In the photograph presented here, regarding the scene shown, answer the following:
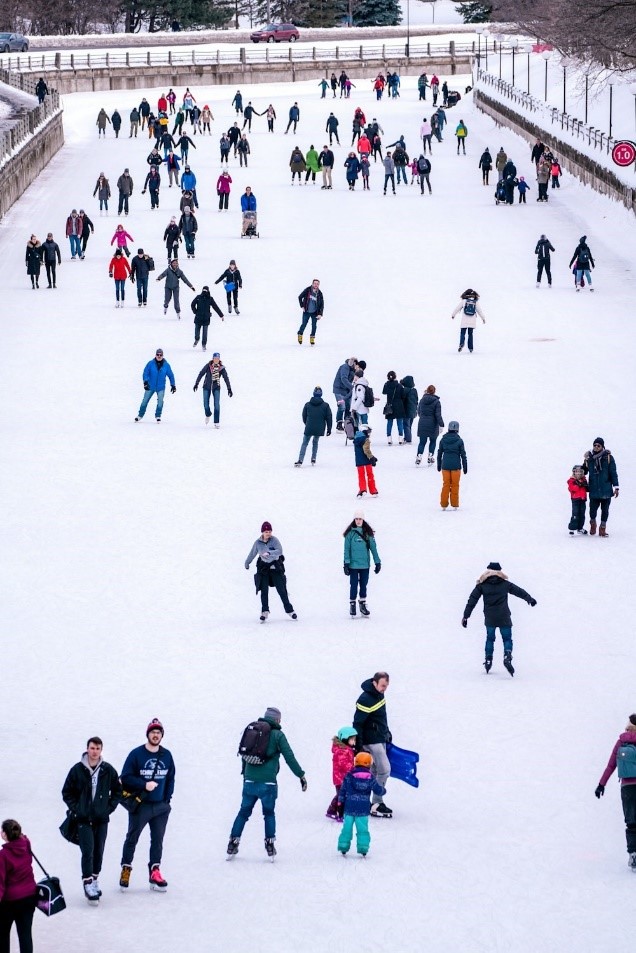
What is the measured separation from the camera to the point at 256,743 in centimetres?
1039

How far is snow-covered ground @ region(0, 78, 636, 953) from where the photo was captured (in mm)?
10250

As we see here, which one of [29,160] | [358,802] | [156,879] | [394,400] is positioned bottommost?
[156,879]

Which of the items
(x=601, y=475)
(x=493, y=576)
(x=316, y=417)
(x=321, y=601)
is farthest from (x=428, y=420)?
(x=493, y=576)

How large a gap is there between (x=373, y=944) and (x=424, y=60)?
66.3 m

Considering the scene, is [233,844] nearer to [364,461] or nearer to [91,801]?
[91,801]

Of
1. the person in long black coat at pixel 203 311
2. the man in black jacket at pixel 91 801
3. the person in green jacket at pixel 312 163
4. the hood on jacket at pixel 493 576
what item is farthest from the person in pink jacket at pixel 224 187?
the man in black jacket at pixel 91 801

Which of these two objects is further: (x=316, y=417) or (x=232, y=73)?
(x=232, y=73)

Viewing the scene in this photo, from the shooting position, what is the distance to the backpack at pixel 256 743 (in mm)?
10391

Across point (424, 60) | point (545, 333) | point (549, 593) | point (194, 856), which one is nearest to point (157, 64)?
point (424, 60)

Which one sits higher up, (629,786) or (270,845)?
(629,786)

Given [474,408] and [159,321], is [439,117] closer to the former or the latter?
[159,321]

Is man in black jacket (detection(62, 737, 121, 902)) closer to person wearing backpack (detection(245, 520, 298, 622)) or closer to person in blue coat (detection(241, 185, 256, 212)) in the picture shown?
person wearing backpack (detection(245, 520, 298, 622))

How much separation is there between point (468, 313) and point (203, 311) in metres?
3.67

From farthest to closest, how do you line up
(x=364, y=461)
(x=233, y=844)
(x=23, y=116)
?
(x=23, y=116) < (x=364, y=461) < (x=233, y=844)
